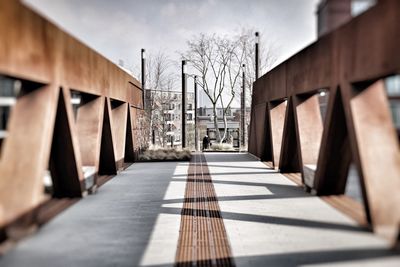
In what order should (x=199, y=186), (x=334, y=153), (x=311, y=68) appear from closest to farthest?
1. (x=334, y=153)
2. (x=311, y=68)
3. (x=199, y=186)

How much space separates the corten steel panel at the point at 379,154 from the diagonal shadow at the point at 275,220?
34 cm

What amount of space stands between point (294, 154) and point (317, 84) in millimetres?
2909

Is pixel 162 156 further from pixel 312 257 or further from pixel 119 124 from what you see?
pixel 312 257

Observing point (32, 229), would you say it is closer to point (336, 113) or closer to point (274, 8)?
point (336, 113)

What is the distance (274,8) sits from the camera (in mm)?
8055

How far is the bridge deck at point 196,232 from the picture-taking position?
3.63 metres

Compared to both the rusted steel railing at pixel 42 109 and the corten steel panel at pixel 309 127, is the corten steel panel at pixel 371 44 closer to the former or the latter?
the corten steel panel at pixel 309 127

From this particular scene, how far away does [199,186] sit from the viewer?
7641 millimetres

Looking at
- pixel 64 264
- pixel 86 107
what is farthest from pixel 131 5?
pixel 64 264

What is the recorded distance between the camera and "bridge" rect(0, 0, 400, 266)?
3.71 m

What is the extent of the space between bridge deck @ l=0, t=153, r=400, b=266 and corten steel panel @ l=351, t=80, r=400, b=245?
284 millimetres

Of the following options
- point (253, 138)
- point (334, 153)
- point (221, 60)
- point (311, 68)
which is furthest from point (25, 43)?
point (221, 60)

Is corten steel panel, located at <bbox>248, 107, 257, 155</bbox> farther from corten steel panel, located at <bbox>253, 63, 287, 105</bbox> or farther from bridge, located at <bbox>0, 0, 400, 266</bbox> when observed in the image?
bridge, located at <bbox>0, 0, 400, 266</bbox>

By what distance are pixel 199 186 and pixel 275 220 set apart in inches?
111
